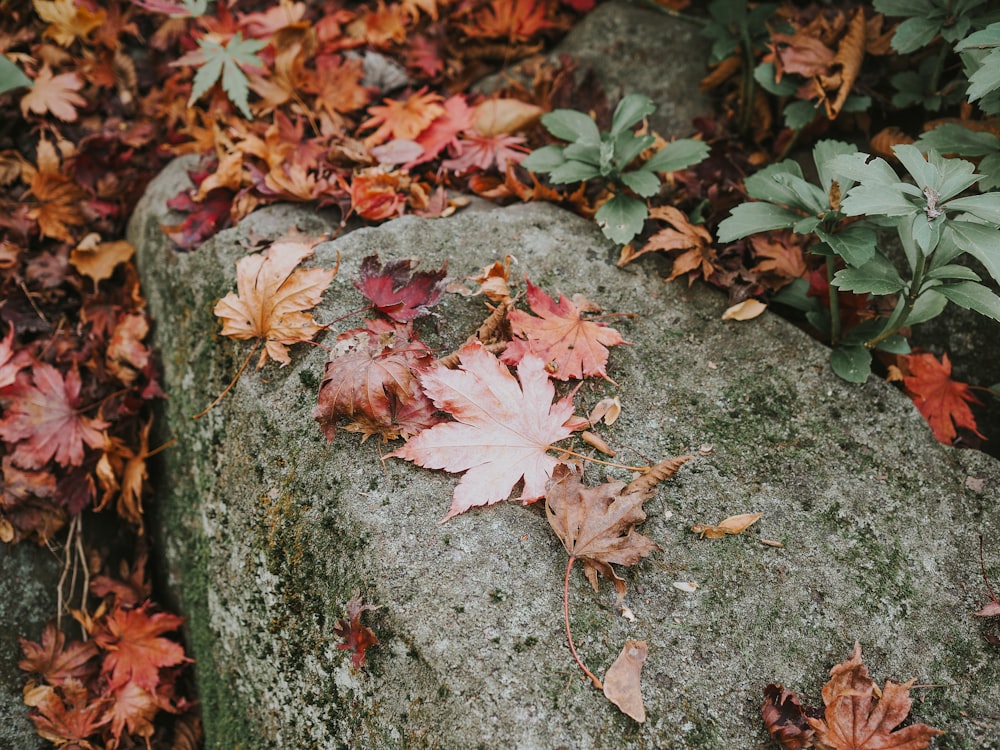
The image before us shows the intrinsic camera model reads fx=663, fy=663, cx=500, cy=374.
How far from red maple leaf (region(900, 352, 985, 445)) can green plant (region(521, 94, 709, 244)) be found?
0.93m

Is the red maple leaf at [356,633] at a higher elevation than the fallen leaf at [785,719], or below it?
higher

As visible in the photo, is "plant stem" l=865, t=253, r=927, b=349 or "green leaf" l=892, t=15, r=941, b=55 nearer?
"plant stem" l=865, t=253, r=927, b=349

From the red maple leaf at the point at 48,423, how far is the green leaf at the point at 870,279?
2358 mm

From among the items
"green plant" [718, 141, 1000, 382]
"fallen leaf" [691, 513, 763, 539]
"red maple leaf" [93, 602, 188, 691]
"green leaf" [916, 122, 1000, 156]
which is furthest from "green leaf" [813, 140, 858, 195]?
"red maple leaf" [93, 602, 188, 691]

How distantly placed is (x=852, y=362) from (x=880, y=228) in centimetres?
39

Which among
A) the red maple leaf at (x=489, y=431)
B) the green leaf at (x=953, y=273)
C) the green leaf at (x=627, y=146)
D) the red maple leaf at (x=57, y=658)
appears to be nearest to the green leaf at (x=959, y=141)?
the green leaf at (x=953, y=273)

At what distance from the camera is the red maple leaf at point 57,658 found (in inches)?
82.0

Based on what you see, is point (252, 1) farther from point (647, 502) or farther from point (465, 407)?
point (647, 502)

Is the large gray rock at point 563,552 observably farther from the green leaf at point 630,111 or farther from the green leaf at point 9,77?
the green leaf at point 9,77

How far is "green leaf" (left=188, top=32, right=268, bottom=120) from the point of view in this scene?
95.6 inches

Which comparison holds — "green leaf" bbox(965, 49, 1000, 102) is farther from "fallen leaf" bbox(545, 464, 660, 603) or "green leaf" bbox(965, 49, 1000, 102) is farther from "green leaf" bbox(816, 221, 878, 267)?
"fallen leaf" bbox(545, 464, 660, 603)

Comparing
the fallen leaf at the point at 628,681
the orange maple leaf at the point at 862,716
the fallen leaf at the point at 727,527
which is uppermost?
the fallen leaf at the point at 727,527

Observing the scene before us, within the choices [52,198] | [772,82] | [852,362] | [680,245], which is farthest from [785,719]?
[52,198]

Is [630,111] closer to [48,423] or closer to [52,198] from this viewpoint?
[48,423]
